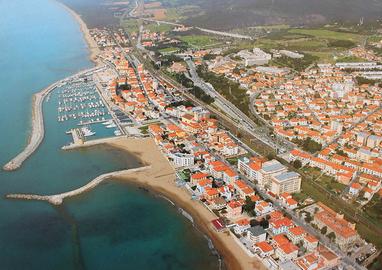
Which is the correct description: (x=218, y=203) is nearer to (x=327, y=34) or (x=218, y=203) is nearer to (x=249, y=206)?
(x=249, y=206)

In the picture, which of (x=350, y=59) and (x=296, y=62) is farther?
(x=350, y=59)

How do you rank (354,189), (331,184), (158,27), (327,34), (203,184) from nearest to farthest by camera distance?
(354,189), (203,184), (331,184), (327,34), (158,27)

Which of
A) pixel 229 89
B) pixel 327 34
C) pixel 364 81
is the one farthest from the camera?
pixel 327 34

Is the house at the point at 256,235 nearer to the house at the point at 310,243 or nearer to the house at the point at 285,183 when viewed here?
the house at the point at 310,243

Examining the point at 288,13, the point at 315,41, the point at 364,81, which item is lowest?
the point at 364,81

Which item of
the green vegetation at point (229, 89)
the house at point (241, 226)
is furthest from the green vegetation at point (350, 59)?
the house at point (241, 226)

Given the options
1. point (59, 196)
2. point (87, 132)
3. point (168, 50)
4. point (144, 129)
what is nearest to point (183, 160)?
point (144, 129)

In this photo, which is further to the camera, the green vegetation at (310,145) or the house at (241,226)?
the green vegetation at (310,145)
